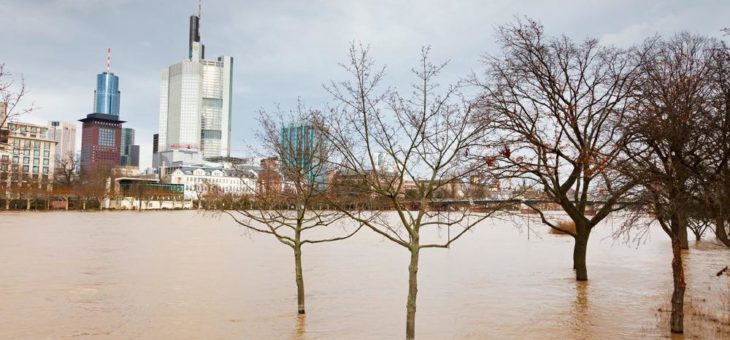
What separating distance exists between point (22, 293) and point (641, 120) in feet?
62.5

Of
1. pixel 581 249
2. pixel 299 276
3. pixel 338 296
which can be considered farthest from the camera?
pixel 581 249

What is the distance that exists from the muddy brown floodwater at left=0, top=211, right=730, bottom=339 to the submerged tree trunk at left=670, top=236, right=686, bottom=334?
0.39 meters

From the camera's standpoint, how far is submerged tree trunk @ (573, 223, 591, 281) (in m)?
22.7

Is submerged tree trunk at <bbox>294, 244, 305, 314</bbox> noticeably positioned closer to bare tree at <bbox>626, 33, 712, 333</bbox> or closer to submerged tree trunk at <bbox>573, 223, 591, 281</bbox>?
bare tree at <bbox>626, 33, 712, 333</bbox>

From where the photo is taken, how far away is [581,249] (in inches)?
925

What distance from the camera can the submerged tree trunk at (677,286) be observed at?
42.9 feet

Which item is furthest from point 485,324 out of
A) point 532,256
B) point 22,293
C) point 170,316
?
point 532,256

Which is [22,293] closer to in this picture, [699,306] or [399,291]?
[399,291]

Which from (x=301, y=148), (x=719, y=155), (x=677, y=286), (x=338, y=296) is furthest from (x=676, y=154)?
(x=338, y=296)

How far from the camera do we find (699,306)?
17891 millimetres

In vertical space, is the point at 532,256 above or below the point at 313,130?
below

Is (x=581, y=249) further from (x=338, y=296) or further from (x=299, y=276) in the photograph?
(x=299, y=276)

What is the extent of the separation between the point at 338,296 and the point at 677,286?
10581 millimetres

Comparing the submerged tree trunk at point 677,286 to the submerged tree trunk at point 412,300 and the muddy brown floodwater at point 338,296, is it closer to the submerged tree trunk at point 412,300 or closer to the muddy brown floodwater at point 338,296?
the muddy brown floodwater at point 338,296
